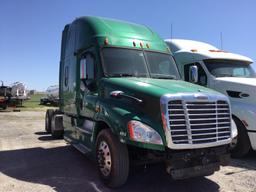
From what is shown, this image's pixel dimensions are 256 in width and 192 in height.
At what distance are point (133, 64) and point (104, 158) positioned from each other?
1992 mm

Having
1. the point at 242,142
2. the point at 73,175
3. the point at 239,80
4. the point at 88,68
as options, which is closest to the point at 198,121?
the point at 88,68

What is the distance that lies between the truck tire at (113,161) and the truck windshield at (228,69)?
4258mm

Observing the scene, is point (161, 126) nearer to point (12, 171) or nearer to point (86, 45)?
point (86, 45)

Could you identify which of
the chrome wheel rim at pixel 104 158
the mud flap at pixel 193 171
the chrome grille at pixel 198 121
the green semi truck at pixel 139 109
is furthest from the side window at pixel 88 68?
the mud flap at pixel 193 171

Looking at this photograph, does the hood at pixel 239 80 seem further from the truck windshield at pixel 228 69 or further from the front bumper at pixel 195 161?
the front bumper at pixel 195 161

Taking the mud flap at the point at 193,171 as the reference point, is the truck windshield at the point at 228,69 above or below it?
above

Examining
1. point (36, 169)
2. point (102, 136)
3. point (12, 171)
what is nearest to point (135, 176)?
point (102, 136)

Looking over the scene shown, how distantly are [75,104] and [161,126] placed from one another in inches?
133

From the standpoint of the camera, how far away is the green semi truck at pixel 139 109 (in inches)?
177

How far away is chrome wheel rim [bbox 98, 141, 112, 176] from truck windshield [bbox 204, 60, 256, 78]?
14.0 feet

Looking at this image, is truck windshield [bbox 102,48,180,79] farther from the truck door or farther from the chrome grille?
the chrome grille

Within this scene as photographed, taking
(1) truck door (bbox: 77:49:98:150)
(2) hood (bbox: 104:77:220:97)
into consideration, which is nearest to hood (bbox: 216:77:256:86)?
(2) hood (bbox: 104:77:220:97)

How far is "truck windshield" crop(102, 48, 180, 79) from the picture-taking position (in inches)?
227

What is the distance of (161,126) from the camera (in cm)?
447
